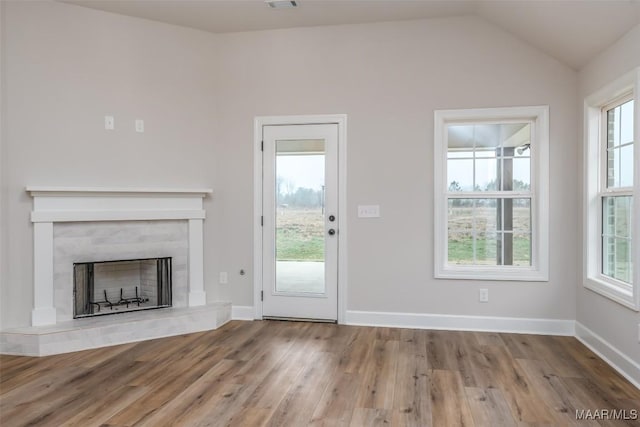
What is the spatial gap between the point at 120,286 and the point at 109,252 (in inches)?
15.9

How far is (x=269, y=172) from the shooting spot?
4387mm

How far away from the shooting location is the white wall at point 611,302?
284cm

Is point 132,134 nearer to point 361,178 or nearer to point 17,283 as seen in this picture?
point 17,283

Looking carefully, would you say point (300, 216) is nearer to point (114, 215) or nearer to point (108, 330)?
point (114, 215)

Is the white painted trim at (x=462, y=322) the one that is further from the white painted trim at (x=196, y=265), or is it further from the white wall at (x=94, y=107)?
the white wall at (x=94, y=107)

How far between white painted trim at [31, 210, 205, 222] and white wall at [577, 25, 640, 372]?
364cm

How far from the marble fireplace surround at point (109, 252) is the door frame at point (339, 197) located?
0.48 metres

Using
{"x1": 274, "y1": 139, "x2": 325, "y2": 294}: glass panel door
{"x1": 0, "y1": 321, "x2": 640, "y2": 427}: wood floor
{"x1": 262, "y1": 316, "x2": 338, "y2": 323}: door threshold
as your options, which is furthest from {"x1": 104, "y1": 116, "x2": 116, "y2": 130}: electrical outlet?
{"x1": 262, "y1": 316, "x2": 338, "y2": 323}: door threshold

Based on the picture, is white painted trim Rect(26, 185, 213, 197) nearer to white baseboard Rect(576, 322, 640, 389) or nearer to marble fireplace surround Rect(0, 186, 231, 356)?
marble fireplace surround Rect(0, 186, 231, 356)

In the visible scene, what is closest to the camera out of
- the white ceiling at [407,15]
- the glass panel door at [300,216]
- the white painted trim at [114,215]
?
the white ceiling at [407,15]

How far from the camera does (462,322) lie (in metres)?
4.04

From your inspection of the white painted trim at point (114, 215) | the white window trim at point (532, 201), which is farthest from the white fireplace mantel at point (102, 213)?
the white window trim at point (532, 201)

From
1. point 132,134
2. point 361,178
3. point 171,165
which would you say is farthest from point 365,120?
point 132,134

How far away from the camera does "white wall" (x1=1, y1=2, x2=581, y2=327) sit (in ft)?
12.2
